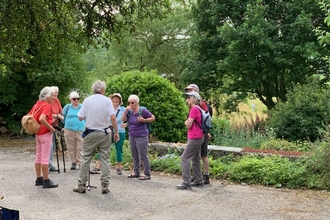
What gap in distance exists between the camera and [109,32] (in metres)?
6.19

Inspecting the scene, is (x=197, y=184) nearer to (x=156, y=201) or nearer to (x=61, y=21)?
(x=156, y=201)

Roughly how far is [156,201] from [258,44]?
36.8ft

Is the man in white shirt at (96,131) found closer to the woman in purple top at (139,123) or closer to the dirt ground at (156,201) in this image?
the dirt ground at (156,201)

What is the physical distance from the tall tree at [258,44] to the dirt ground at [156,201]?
9.21m

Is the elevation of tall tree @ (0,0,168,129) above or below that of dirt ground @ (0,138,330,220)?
above

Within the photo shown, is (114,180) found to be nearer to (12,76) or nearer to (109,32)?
(109,32)

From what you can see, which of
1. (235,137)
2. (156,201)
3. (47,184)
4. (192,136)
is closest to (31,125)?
(47,184)

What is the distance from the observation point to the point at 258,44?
670 inches

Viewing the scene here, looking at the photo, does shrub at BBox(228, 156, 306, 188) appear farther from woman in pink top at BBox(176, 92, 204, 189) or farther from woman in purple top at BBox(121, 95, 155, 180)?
woman in purple top at BBox(121, 95, 155, 180)

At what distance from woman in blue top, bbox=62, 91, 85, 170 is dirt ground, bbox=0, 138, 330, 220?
0.65 m

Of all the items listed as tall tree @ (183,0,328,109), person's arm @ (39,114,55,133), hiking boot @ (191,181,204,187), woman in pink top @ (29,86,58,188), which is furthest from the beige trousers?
tall tree @ (183,0,328,109)

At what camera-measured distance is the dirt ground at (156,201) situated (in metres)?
6.42

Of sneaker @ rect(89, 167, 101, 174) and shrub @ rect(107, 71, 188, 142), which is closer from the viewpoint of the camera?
sneaker @ rect(89, 167, 101, 174)

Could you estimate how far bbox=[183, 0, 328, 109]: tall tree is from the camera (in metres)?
16.9
